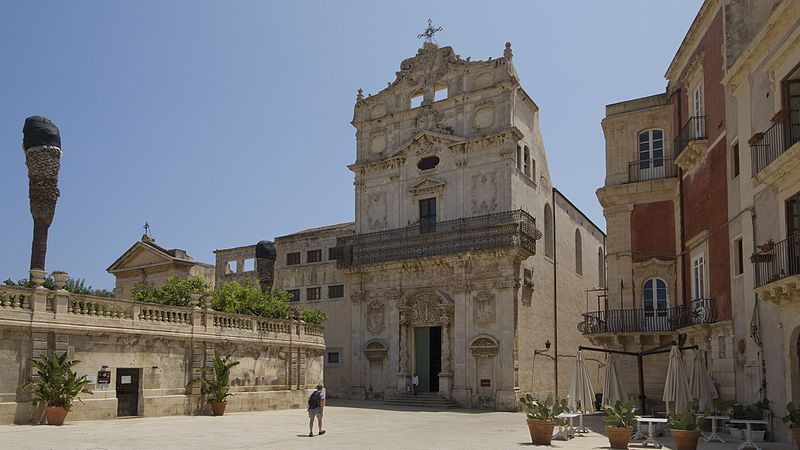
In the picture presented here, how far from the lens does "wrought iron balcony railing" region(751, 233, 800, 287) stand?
1706 cm

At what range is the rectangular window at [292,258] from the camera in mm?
47625

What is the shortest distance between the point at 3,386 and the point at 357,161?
26908 mm

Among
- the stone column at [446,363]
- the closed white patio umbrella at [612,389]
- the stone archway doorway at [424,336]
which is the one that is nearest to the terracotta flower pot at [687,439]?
the closed white patio umbrella at [612,389]

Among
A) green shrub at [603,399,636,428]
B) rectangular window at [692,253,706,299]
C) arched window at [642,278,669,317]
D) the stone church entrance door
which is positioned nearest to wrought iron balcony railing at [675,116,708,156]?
rectangular window at [692,253,706,299]

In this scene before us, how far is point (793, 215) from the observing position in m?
17.7

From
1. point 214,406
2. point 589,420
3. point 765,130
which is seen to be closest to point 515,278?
point 589,420

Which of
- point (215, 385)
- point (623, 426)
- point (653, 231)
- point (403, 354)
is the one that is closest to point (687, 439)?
point (623, 426)

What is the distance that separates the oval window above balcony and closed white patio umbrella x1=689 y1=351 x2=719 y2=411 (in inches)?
892

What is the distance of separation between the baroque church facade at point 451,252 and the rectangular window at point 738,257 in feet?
52.7

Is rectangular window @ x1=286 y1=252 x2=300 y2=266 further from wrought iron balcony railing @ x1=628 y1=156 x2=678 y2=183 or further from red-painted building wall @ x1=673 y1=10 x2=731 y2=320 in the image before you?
red-painted building wall @ x1=673 y1=10 x2=731 y2=320

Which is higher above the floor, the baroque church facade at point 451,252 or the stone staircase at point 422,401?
the baroque church facade at point 451,252

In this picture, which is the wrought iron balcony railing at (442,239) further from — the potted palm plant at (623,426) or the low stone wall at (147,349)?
the potted palm plant at (623,426)

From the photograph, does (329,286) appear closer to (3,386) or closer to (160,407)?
(160,407)

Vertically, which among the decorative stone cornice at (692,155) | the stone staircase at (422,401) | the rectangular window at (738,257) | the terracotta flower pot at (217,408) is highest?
the decorative stone cornice at (692,155)
